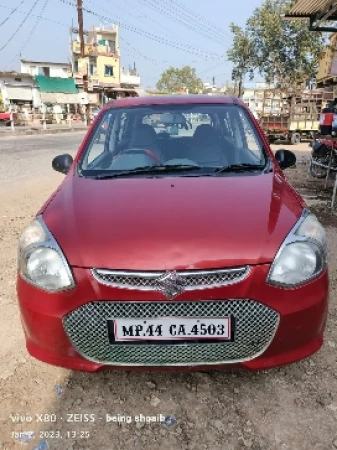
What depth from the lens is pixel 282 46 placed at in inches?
1350

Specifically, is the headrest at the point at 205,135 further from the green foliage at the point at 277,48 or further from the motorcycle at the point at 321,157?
the green foliage at the point at 277,48

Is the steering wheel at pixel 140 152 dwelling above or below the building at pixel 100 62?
below

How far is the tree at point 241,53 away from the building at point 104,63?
18.4m

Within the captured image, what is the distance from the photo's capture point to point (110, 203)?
2264mm

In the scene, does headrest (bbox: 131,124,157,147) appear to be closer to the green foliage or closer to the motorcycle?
the motorcycle

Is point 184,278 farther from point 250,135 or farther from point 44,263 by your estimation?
point 250,135

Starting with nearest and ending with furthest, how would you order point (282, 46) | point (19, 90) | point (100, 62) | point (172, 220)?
point (172, 220) → point (282, 46) → point (19, 90) → point (100, 62)

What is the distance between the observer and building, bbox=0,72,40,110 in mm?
38975

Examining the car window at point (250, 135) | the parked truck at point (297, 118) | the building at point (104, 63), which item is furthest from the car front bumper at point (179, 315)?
the building at point (104, 63)

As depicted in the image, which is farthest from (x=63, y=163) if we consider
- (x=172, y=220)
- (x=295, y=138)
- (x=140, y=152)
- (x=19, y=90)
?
(x=19, y=90)

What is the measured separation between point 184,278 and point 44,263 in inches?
27.4

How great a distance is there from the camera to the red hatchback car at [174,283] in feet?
5.88

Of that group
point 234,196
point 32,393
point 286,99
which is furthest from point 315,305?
point 286,99

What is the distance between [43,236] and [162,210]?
63cm
